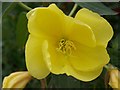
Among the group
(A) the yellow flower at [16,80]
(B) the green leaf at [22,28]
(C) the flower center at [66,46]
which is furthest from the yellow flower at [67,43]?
(B) the green leaf at [22,28]

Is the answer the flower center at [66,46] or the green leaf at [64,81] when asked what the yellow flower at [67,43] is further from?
the green leaf at [64,81]

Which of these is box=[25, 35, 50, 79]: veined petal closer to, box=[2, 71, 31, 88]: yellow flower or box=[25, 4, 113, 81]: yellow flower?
box=[25, 4, 113, 81]: yellow flower

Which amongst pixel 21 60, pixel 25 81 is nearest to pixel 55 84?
pixel 25 81

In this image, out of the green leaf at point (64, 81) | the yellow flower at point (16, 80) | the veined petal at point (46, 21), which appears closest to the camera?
the veined petal at point (46, 21)

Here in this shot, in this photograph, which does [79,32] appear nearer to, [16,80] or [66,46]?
[66,46]

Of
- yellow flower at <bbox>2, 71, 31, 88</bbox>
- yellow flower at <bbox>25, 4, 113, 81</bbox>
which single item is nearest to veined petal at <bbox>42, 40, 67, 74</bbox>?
yellow flower at <bbox>25, 4, 113, 81</bbox>

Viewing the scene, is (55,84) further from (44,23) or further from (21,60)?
(21,60)
